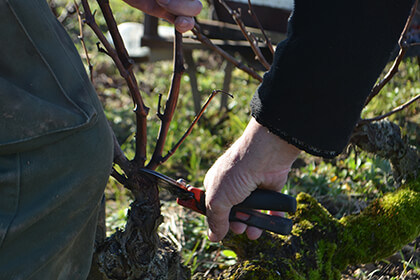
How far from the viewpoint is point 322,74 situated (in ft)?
4.27

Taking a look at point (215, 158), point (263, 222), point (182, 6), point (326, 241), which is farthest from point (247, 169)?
point (215, 158)

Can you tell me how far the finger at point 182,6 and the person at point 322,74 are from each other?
1.22 feet

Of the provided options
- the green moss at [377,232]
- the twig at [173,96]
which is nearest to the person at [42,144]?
the twig at [173,96]

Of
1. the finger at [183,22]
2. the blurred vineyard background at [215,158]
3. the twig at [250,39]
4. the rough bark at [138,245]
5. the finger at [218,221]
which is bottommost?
the blurred vineyard background at [215,158]

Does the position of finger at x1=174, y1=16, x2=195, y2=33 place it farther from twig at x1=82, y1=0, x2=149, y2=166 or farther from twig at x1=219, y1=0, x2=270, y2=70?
twig at x1=219, y1=0, x2=270, y2=70

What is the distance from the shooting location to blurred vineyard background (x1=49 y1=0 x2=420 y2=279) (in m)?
2.87

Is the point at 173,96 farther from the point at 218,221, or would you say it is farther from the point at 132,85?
the point at 218,221

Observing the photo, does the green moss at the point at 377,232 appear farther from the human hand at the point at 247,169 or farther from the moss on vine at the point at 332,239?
the human hand at the point at 247,169

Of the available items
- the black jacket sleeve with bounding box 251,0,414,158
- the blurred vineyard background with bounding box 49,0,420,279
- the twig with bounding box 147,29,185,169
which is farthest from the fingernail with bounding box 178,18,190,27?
the blurred vineyard background with bounding box 49,0,420,279

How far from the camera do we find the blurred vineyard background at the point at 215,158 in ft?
9.43

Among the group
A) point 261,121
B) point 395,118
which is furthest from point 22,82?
point 395,118

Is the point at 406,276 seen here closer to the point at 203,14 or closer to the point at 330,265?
the point at 330,265

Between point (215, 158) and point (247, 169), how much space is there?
2803 mm

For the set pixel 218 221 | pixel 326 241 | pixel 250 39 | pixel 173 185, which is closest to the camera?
pixel 218 221
